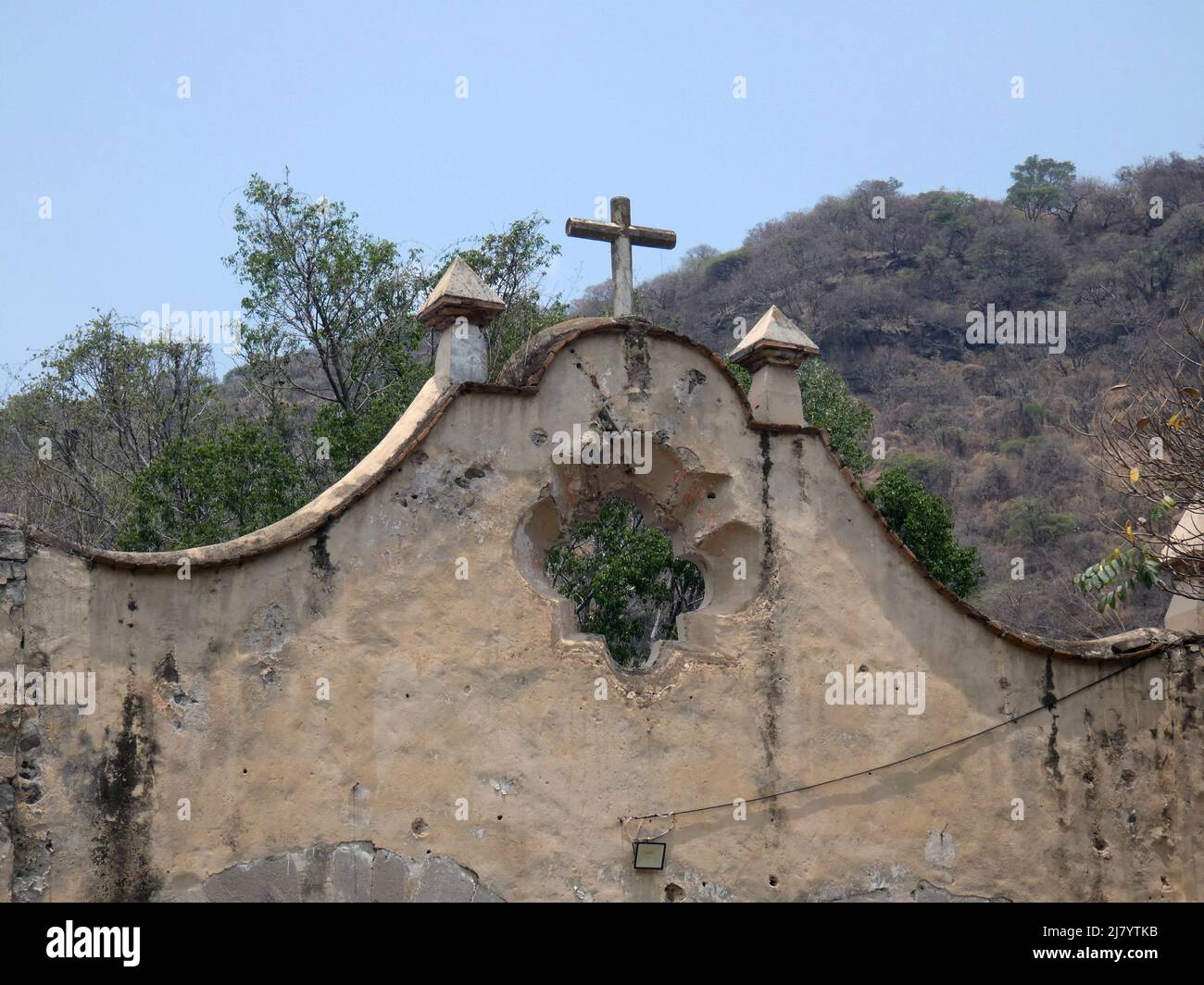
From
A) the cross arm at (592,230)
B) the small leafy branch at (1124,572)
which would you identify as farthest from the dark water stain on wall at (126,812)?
the small leafy branch at (1124,572)

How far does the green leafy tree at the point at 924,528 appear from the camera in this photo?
18.2 m

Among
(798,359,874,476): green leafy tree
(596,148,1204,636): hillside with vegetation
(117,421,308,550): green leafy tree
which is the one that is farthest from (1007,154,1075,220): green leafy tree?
(117,421,308,550): green leafy tree

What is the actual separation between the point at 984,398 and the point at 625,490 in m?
35.8

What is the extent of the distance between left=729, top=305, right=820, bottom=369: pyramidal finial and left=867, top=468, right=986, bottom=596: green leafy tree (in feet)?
30.2

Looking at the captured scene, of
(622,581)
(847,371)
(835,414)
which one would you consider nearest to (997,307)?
(847,371)

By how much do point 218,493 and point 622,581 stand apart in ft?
16.5

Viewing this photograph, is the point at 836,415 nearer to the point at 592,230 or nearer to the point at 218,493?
the point at 218,493

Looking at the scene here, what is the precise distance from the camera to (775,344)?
360 inches

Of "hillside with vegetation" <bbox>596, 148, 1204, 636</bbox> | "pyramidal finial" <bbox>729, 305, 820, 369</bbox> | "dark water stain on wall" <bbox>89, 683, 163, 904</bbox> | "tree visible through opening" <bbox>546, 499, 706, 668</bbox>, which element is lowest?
"dark water stain on wall" <bbox>89, 683, 163, 904</bbox>

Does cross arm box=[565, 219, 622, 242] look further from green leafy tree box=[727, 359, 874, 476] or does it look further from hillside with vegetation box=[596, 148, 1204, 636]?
hillside with vegetation box=[596, 148, 1204, 636]

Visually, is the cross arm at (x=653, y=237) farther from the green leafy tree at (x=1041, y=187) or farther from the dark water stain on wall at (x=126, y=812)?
the green leafy tree at (x=1041, y=187)

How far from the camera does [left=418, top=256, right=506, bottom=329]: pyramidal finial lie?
838cm

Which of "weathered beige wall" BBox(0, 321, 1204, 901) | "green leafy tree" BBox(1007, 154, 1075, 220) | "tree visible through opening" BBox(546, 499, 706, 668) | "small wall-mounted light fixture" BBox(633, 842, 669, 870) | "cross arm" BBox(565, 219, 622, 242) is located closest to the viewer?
"weathered beige wall" BBox(0, 321, 1204, 901)
